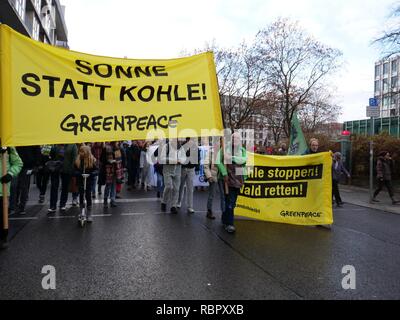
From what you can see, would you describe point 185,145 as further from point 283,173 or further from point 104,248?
point 104,248

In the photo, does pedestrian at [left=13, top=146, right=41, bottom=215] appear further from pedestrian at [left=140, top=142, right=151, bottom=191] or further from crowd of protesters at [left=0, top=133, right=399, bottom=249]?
pedestrian at [left=140, top=142, right=151, bottom=191]

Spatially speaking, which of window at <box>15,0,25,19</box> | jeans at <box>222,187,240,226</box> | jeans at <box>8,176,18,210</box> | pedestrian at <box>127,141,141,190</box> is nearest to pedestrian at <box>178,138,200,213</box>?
jeans at <box>222,187,240,226</box>

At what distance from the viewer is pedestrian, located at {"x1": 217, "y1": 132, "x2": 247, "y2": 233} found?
7348 millimetres

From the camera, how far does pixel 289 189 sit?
328 inches

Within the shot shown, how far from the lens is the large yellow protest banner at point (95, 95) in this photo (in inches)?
211

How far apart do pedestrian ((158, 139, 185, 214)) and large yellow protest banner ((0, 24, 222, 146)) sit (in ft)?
9.97

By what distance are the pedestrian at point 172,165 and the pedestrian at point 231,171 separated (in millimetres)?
1914

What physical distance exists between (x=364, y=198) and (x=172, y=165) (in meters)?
8.22

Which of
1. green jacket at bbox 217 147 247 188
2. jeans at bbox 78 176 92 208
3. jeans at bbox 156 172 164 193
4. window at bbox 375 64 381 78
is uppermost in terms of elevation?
window at bbox 375 64 381 78

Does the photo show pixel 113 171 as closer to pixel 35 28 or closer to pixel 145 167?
pixel 145 167

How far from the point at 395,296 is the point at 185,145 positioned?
610 centimetres

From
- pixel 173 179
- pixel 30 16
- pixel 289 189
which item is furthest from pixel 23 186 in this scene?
pixel 30 16

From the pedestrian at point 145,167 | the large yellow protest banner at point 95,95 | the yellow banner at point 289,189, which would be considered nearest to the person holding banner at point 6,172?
the large yellow protest banner at point 95,95

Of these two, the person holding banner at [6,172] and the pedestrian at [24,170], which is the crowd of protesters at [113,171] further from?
the person holding banner at [6,172]
